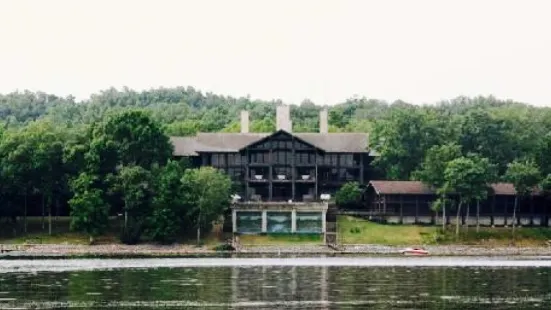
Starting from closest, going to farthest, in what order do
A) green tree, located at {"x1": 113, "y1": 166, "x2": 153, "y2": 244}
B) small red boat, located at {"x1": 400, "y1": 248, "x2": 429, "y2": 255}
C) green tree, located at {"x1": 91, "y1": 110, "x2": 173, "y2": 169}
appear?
small red boat, located at {"x1": 400, "y1": 248, "x2": 429, "y2": 255}, green tree, located at {"x1": 113, "y1": 166, "x2": 153, "y2": 244}, green tree, located at {"x1": 91, "y1": 110, "x2": 173, "y2": 169}

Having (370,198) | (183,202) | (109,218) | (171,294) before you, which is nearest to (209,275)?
(171,294)

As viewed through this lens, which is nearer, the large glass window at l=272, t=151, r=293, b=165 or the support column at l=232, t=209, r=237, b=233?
the support column at l=232, t=209, r=237, b=233

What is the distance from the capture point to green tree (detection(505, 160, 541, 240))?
409 ft

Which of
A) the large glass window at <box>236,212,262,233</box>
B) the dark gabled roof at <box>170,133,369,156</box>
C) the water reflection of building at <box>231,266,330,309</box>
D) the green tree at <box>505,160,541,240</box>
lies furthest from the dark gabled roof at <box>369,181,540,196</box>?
the water reflection of building at <box>231,266,330,309</box>

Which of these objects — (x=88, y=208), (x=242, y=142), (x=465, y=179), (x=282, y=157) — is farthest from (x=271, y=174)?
(x=88, y=208)

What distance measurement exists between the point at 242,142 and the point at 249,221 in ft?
52.0

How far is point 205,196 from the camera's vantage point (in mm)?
117750

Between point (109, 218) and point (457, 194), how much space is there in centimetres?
3291

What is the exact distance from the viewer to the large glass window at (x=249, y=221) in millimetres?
124188

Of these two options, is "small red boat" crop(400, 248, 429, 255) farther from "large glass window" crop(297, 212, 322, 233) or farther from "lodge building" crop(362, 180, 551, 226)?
"lodge building" crop(362, 180, 551, 226)

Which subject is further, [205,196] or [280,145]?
[280,145]

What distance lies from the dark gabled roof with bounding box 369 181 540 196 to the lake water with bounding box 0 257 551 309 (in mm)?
27198

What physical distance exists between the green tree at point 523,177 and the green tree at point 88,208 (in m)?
38.5

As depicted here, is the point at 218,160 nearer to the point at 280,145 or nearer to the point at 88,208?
the point at 280,145
